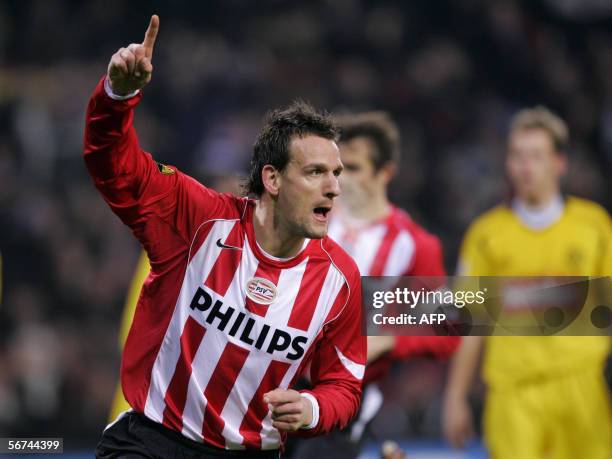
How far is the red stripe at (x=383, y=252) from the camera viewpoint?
19.6 feet

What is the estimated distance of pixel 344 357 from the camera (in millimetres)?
4035

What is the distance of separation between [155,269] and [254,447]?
78 centimetres

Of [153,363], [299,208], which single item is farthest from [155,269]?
[299,208]

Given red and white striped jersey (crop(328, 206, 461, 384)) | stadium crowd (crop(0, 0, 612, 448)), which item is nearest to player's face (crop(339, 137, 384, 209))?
red and white striped jersey (crop(328, 206, 461, 384))

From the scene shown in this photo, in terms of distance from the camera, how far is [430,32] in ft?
41.1

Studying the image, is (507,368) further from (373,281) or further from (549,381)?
(373,281)

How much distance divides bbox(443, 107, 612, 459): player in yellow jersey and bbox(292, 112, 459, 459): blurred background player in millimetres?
971

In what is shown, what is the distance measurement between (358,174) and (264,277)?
248cm

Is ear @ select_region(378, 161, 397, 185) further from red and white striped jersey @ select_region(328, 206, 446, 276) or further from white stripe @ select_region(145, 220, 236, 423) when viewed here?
white stripe @ select_region(145, 220, 236, 423)

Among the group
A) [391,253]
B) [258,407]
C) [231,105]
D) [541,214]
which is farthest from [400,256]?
[231,105]

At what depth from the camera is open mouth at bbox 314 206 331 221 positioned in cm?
390

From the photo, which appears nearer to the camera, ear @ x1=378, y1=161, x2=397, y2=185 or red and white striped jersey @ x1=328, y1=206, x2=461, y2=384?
red and white striped jersey @ x1=328, y1=206, x2=461, y2=384

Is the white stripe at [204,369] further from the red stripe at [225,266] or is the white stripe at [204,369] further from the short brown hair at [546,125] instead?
the short brown hair at [546,125]

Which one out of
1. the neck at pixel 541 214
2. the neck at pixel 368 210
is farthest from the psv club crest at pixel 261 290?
the neck at pixel 541 214
